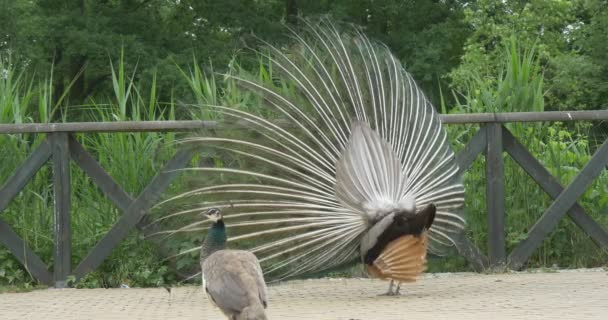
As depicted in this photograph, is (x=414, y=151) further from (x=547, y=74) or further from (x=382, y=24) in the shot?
(x=382, y=24)

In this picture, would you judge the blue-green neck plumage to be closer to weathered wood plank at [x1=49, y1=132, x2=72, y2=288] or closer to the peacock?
the peacock

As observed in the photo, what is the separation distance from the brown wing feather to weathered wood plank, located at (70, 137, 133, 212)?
298 cm

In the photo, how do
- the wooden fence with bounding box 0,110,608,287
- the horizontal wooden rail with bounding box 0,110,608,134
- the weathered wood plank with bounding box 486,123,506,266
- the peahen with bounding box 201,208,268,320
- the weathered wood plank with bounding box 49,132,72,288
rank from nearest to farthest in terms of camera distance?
1. the peahen with bounding box 201,208,268,320
2. the horizontal wooden rail with bounding box 0,110,608,134
3. the wooden fence with bounding box 0,110,608,287
4. the weathered wood plank with bounding box 49,132,72,288
5. the weathered wood plank with bounding box 486,123,506,266

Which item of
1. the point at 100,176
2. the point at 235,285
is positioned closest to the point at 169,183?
the point at 100,176

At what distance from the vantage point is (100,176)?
10078 millimetres

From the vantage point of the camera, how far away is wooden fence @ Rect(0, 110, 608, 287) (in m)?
9.91

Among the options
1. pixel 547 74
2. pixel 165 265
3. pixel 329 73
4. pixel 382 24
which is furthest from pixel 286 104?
pixel 382 24

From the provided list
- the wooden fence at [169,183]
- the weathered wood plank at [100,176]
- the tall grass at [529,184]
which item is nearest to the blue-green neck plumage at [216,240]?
the wooden fence at [169,183]

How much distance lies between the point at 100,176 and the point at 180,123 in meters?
0.99

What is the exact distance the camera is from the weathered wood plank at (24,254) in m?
10.0

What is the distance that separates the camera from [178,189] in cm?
934

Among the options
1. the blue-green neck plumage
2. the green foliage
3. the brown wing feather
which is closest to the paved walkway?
the brown wing feather

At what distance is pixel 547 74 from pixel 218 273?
2593cm

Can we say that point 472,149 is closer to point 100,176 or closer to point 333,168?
point 333,168
